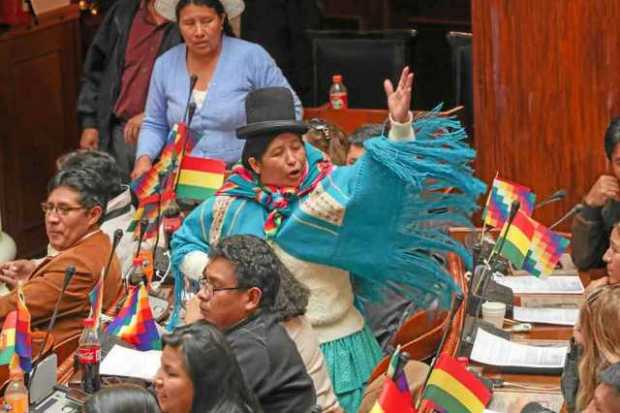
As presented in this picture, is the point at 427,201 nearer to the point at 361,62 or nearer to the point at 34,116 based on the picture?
the point at 361,62

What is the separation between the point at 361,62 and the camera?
829 cm

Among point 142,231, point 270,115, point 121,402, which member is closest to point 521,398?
point 270,115

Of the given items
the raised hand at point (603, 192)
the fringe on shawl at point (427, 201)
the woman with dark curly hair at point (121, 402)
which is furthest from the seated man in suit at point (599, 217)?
the woman with dark curly hair at point (121, 402)

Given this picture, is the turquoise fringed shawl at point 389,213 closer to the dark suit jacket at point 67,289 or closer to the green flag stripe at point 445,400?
the dark suit jacket at point 67,289

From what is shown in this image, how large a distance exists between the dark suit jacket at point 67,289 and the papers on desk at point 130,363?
1.43ft

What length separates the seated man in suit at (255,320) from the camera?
13.2 ft

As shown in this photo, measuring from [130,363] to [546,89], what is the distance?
2.71 meters

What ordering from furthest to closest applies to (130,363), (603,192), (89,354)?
1. (603,192)
2. (130,363)
3. (89,354)

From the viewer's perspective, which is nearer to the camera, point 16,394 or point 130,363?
point 16,394

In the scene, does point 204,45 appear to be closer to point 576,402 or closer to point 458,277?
point 458,277

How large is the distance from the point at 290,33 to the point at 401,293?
4.15 m

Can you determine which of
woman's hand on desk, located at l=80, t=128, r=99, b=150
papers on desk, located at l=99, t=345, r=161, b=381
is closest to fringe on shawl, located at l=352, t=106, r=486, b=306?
papers on desk, located at l=99, t=345, r=161, b=381

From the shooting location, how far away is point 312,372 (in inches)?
171

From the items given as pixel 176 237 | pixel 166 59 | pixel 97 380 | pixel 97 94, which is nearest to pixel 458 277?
pixel 176 237
